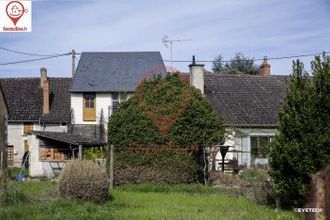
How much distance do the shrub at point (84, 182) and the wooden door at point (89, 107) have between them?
3005cm

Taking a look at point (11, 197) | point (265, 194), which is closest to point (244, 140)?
point (265, 194)

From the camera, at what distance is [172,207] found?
14234 millimetres

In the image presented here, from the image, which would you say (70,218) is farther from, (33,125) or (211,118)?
(33,125)

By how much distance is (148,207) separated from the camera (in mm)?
14547

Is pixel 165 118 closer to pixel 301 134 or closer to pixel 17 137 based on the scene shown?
pixel 301 134

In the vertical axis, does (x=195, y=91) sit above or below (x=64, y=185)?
above

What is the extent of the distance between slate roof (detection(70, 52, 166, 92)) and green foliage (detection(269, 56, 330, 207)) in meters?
31.2

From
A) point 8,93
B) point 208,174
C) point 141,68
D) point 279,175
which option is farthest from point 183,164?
point 8,93

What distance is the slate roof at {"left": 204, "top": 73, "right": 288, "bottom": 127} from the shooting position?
38.7 metres

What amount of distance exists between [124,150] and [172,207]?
10726 millimetres

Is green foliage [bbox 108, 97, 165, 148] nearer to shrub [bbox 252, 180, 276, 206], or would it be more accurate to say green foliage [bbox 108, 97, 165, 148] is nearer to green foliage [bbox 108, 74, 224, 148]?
green foliage [bbox 108, 74, 224, 148]

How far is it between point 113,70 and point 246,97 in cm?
1286

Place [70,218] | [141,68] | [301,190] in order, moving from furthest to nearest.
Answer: [141,68]
[301,190]
[70,218]

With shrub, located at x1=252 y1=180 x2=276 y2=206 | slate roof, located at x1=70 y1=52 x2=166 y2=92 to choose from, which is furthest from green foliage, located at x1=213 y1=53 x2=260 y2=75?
shrub, located at x1=252 y1=180 x2=276 y2=206
